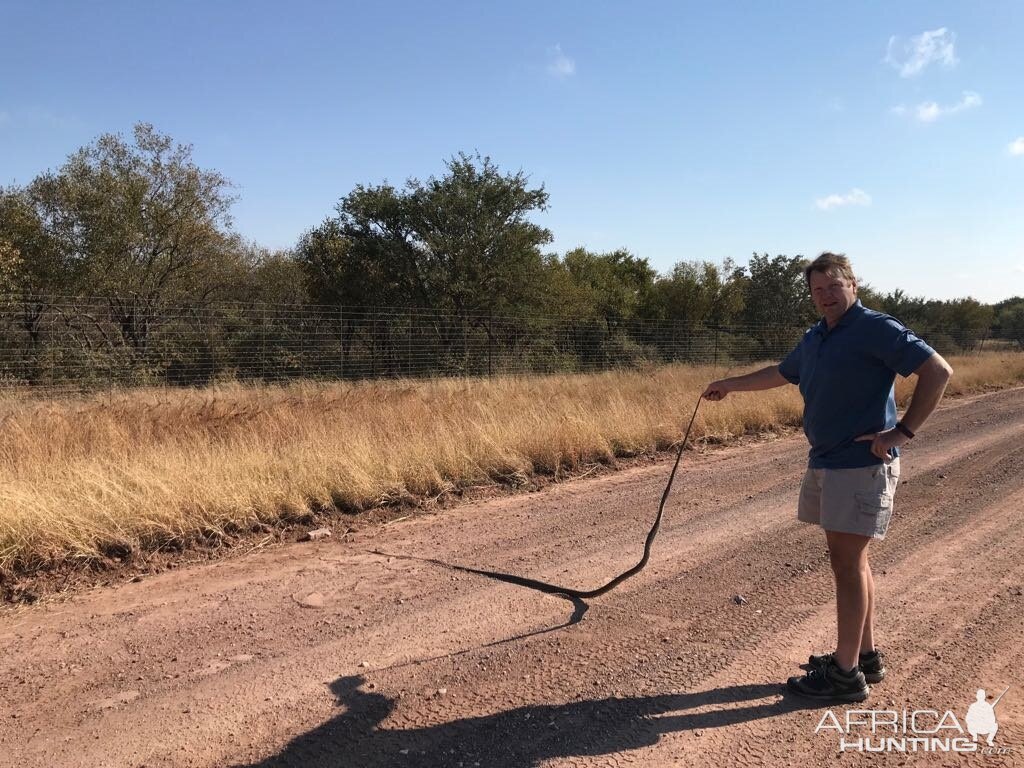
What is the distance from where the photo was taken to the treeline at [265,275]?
1490cm

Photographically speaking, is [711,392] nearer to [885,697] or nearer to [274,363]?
[885,697]

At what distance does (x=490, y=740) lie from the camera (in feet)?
8.62

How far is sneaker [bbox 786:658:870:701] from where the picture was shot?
2.89 m

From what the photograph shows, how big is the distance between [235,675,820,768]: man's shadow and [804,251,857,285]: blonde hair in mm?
1944

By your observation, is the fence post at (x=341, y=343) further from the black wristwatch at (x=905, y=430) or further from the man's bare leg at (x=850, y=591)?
the black wristwatch at (x=905, y=430)

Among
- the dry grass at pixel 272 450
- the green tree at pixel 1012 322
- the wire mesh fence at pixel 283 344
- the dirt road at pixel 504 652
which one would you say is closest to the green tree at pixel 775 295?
the wire mesh fence at pixel 283 344

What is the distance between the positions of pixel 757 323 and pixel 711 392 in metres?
29.3

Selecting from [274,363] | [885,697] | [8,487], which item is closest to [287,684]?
[885,697]

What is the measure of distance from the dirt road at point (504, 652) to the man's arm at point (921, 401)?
1.20 meters

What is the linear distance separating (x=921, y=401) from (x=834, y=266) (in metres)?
0.70

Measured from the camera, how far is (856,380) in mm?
2842

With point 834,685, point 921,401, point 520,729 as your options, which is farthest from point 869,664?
point 520,729

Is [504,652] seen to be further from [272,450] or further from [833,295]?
[272,450]
